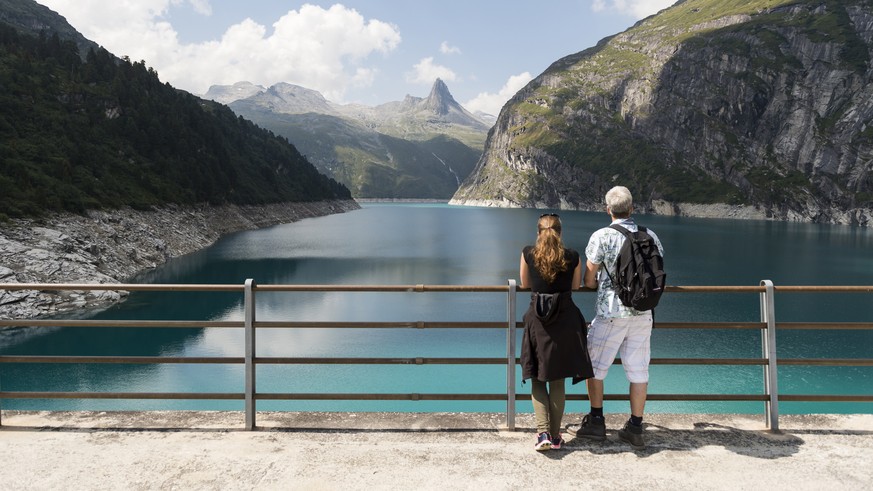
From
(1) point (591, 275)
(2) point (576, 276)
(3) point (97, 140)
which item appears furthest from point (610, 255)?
(3) point (97, 140)

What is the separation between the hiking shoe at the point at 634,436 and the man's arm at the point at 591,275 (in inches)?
73.0

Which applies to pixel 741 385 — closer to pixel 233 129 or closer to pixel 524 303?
pixel 524 303

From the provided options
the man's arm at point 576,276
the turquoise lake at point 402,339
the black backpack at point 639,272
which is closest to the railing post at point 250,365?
the man's arm at point 576,276

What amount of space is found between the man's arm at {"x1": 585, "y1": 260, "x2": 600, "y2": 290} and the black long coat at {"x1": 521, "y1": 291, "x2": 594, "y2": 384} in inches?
17.4

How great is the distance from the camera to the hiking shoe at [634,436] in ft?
22.8

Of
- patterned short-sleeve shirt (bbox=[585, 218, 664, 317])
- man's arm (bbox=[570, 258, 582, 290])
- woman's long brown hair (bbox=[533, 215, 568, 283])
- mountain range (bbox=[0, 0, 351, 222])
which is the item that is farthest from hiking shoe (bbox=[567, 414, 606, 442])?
mountain range (bbox=[0, 0, 351, 222])

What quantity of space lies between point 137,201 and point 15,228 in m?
28.1

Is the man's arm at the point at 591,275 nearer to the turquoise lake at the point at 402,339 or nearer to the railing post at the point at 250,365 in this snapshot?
the railing post at the point at 250,365

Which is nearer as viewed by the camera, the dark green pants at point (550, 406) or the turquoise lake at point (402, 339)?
the dark green pants at point (550, 406)

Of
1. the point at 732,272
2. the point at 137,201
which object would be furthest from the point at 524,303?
the point at 137,201

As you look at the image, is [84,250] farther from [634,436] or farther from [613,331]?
[634,436]

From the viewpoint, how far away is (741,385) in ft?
78.9

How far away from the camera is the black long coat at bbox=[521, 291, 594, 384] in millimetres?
6648

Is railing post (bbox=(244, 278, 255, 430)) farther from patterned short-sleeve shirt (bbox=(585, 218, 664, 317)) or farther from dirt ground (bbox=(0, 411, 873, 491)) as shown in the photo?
patterned short-sleeve shirt (bbox=(585, 218, 664, 317))
